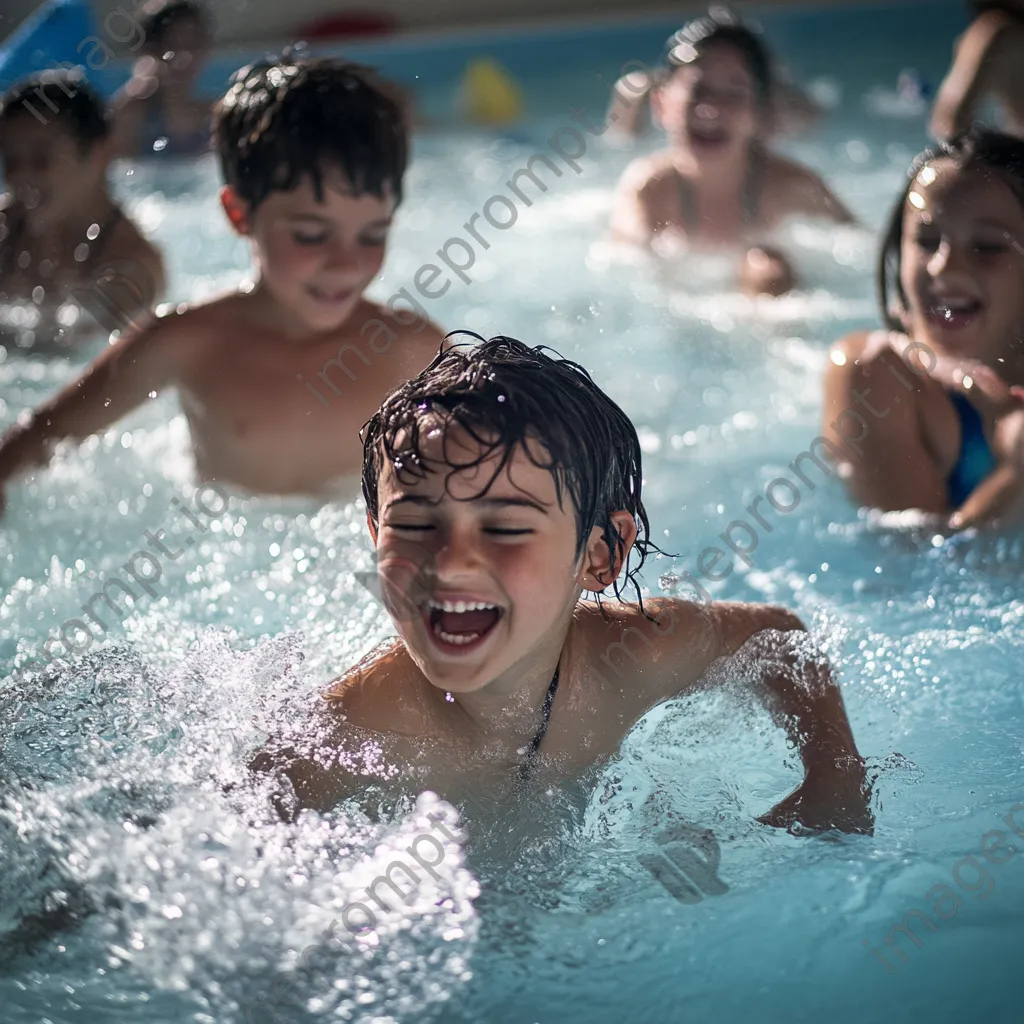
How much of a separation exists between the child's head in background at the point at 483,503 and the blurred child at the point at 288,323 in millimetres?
826

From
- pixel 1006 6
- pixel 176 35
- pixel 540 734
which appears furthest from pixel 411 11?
pixel 540 734

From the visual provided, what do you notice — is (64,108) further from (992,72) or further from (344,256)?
(992,72)

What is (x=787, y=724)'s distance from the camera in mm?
1906

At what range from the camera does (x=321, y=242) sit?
2.43m

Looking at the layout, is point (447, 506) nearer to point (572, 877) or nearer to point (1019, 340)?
point (572, 877)

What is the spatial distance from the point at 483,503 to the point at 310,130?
109cm

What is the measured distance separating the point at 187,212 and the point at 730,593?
3259 mm

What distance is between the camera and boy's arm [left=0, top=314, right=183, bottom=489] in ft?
7.96

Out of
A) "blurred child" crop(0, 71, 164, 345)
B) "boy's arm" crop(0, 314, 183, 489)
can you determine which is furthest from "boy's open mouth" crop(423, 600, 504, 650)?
"blurred child" crop(0, 71, 164, 345)

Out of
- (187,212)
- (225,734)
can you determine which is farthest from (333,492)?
(187,212)

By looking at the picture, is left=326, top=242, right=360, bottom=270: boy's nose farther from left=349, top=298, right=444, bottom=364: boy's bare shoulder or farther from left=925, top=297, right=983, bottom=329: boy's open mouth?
left=925, top=297, right=983, bottom=329: boy's open mouth

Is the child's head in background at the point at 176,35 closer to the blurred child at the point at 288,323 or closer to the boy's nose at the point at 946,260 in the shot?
the blurred child at the point at 288,323

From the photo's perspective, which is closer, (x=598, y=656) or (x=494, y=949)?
(x=494, y=949)

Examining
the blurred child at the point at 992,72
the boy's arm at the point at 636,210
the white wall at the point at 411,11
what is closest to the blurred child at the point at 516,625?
the boy's arm at the point at 636,210
